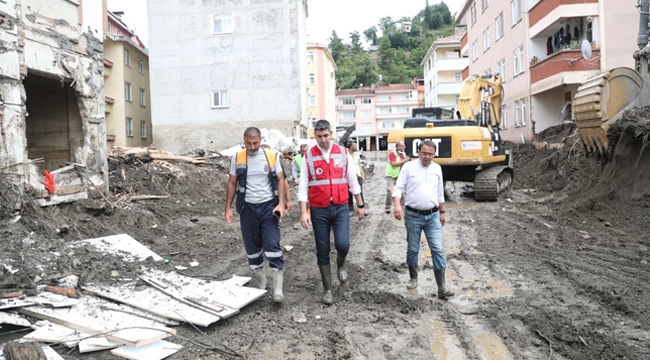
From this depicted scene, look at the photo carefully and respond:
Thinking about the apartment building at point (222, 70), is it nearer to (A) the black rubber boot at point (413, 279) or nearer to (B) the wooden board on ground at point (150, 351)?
(A) the black rubber boot at point (413, 279)

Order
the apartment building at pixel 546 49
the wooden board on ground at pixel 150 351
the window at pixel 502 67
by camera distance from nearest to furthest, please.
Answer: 1. the wooden board on ground at pixel 150 351
2. the apartment building at pixel 546 49
3. the window at pixel 502 67

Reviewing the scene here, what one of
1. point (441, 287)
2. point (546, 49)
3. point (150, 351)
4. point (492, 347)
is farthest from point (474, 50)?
point (150, 351)

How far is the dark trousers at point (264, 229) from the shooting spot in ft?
18.6

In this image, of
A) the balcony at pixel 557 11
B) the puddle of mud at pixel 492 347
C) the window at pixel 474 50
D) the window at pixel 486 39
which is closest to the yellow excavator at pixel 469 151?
the balcony at pixel 557 11

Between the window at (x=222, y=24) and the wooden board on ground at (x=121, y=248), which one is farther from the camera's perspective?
the window at (x=222, y=24)

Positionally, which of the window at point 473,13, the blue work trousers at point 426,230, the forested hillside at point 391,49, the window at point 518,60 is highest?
the forested hillside at point 391,49

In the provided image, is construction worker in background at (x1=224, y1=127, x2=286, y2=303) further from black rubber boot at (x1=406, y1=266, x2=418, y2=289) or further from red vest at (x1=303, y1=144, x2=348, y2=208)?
black rubber boot at (x1=406, y1=266, x2=418, y2=289)

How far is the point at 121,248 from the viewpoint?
24.1 ft

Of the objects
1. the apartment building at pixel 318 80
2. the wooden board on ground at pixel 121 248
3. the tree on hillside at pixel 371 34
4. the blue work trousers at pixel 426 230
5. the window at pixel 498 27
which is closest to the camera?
the blue work trousers at pixel 426 230

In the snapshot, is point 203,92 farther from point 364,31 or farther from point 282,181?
point 364,31

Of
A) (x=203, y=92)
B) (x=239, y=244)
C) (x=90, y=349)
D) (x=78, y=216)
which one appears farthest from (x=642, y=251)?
(x=203, y=92)

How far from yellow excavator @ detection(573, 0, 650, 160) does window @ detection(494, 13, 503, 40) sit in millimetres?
19678

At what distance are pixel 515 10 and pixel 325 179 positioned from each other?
25200 millimetres

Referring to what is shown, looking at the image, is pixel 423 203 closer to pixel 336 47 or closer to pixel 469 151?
pixel 469 151
